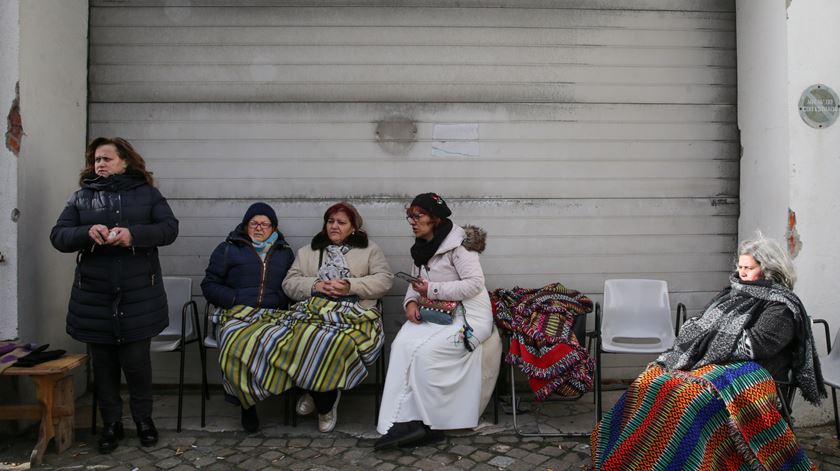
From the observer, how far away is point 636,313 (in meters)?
4.64

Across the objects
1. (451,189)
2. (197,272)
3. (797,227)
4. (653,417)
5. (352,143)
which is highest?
(352,143)

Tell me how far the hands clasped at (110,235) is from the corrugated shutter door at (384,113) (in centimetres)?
140

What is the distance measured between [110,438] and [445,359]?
2118 mm

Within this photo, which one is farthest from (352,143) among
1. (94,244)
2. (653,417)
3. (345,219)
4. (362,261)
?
(653,417)

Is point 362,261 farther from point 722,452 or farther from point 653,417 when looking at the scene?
point 722,452

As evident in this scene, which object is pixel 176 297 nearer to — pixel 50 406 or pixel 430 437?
pixel 50 406

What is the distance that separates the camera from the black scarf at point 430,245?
4.28 metres

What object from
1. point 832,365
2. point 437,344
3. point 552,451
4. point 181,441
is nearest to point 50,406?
point 181,441

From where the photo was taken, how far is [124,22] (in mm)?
5062

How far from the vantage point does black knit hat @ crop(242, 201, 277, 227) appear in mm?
4605

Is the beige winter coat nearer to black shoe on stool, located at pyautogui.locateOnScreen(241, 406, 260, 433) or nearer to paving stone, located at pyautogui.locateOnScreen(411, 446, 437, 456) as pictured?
black shoe on stool, located at pyautogui.locateOnScreen(241, 406, 260, 433)

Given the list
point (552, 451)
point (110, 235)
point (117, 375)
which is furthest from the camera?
point (117, 375)

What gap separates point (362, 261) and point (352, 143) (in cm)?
104

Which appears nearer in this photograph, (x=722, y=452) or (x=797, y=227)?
(x=722, y=452)
